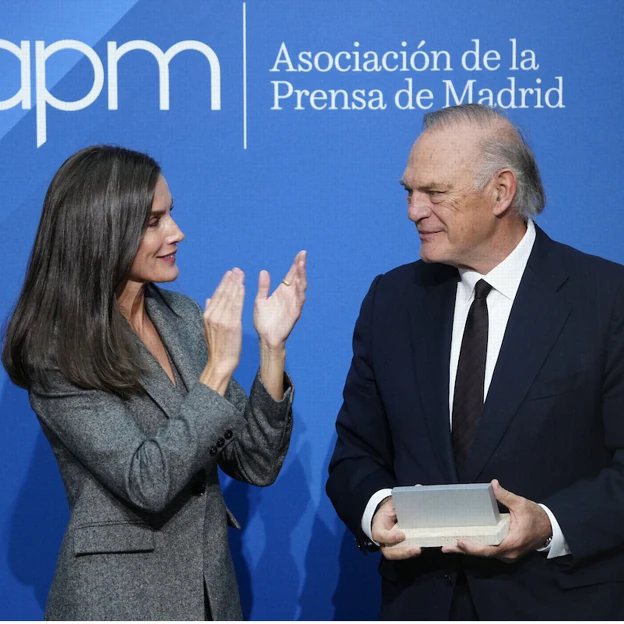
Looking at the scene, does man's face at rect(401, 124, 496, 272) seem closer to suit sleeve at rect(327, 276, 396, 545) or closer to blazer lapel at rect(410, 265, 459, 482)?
blazer lapel at rect(410, 265, 459, 482)

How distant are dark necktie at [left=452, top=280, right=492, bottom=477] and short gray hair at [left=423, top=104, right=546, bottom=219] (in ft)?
0.73

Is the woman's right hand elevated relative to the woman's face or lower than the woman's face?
lower

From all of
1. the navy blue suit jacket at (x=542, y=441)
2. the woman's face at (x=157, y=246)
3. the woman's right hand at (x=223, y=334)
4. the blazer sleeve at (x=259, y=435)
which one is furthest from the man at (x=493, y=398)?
the woman's face at (x=157, y=246)

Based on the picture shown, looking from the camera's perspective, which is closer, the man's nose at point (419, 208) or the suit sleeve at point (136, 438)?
the suit sleeve at point (136, 438)

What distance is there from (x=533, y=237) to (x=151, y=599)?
111cm

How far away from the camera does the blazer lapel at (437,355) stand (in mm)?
2008

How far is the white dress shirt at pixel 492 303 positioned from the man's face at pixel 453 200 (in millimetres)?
42

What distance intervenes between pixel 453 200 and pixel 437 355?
33 cm

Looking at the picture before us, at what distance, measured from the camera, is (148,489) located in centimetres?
189

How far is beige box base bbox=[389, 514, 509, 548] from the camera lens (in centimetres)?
182

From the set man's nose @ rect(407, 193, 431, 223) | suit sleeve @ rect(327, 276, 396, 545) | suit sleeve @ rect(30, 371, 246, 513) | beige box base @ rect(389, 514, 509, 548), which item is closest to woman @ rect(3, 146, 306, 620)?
suit sleeve @ rect(30, 371, 246, 513)

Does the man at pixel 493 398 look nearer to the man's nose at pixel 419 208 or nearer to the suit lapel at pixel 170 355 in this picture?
the man's nose at pixel 419 208

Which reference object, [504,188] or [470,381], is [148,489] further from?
[504,188]

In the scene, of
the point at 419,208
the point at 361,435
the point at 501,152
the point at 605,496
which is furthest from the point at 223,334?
the point at 605,496
